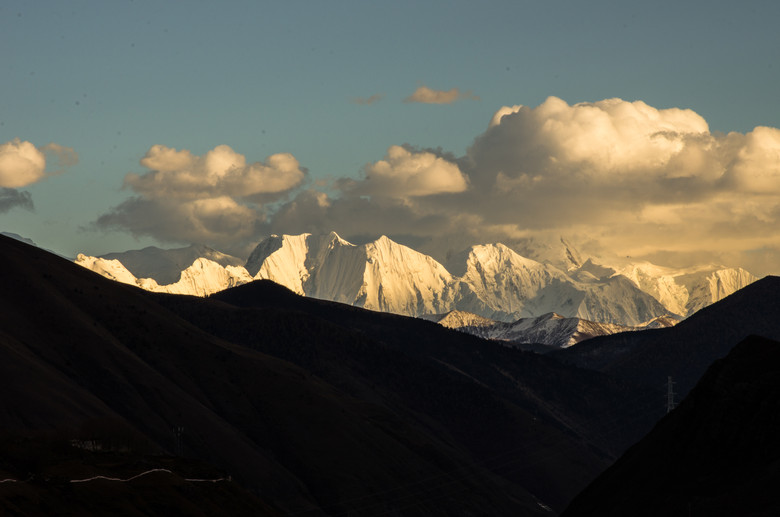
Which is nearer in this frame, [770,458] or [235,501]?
[770,458]

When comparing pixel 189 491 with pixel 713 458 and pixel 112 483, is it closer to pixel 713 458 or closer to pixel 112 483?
pixel 112 483

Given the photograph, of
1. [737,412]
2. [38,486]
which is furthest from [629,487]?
[38,486]

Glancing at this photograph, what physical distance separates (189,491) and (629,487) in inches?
1816

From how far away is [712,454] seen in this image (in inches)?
4429

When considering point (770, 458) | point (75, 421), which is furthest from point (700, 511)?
point (75, 421)

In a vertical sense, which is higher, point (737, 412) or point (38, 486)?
point (737, 412)

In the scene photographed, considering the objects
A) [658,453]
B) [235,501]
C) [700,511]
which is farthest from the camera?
[235,501]

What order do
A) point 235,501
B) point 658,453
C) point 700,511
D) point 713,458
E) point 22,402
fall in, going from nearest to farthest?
point 700,511 → point 713,458 → point 658,453 → point 235,501 → point 22,402

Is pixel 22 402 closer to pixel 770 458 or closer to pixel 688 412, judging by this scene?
pixel 688 412

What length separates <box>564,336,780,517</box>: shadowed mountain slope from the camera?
102 m

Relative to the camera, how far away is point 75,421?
172500 millimetres

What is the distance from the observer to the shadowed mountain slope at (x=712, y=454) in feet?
335

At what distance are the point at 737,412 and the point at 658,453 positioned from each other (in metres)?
10.7

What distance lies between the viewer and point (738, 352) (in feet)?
403
